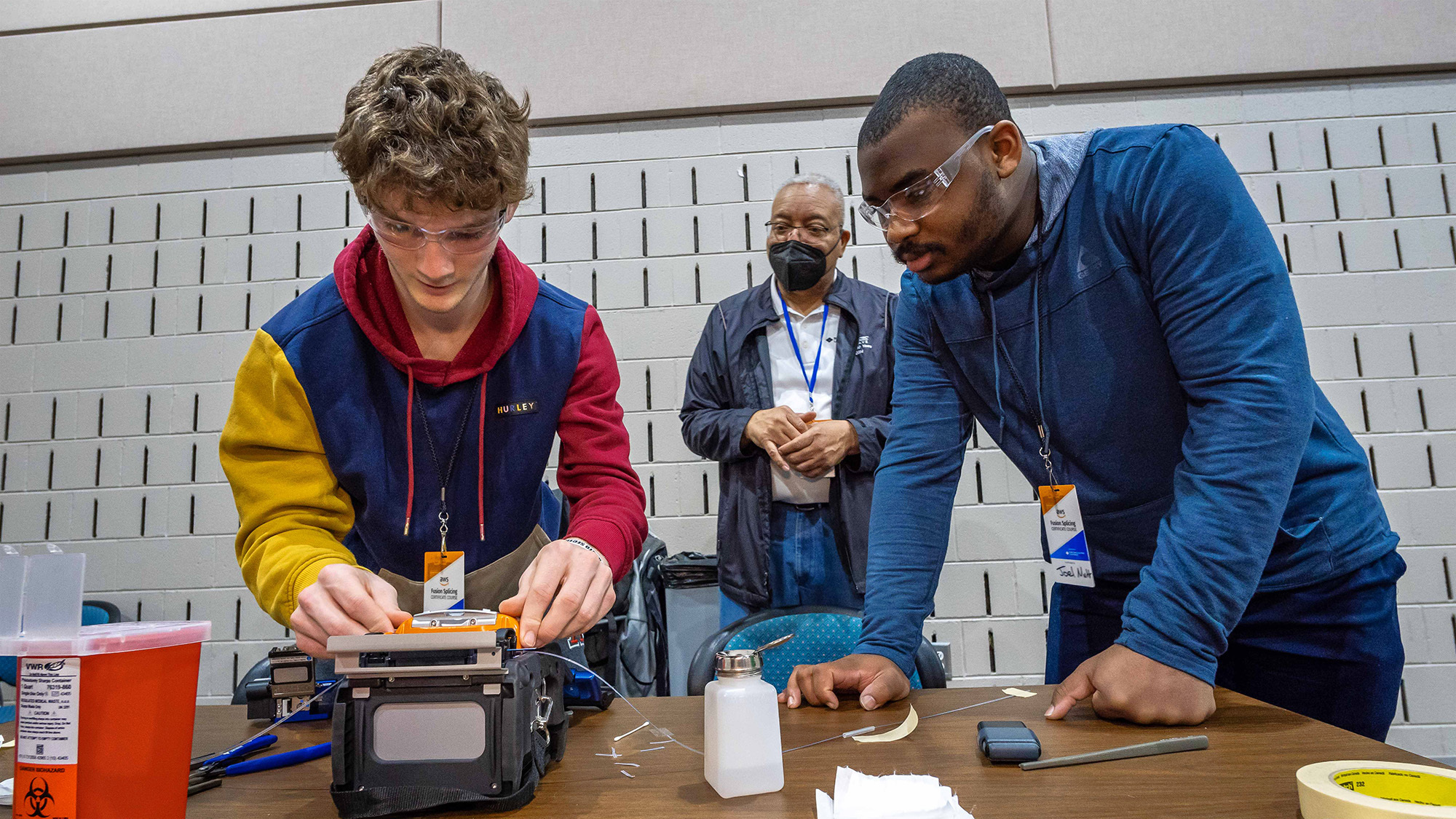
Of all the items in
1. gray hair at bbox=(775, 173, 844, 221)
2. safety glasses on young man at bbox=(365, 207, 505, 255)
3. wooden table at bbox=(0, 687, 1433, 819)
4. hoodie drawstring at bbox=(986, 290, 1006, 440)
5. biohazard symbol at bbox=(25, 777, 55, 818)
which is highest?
gray hair at bbox=(775, 173, 844, 221)

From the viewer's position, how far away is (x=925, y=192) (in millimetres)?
1178

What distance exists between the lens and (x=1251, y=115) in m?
3.22

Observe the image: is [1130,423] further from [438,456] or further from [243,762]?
[243,762]

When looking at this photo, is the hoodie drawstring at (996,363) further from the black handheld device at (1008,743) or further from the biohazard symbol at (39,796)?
the biohazard symbol at (39,796)

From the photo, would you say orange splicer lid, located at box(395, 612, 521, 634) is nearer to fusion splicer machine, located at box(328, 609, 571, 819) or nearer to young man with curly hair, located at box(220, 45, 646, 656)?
fusion splicer machine, located at box(328, 609, 571, 819)

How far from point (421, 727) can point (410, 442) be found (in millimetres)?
696

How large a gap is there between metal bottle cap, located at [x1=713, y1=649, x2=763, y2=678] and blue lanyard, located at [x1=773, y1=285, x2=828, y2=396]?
6.43ft

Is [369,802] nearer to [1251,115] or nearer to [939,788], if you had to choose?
[939,788]

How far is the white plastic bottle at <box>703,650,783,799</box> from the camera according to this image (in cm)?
72

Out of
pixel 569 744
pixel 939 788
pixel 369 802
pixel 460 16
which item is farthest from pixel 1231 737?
pixel 460 16

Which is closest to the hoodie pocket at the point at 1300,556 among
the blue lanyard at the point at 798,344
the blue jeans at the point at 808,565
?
the blue jeans at the point at 808,565

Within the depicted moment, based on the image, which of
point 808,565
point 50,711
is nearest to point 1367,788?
point 50,711

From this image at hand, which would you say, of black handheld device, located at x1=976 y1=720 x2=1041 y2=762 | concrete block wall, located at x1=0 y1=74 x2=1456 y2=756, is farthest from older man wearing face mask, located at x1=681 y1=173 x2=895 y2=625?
black handheld device, located at x1=976 y1=720 x2=1041 y2=762

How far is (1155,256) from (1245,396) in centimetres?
24
